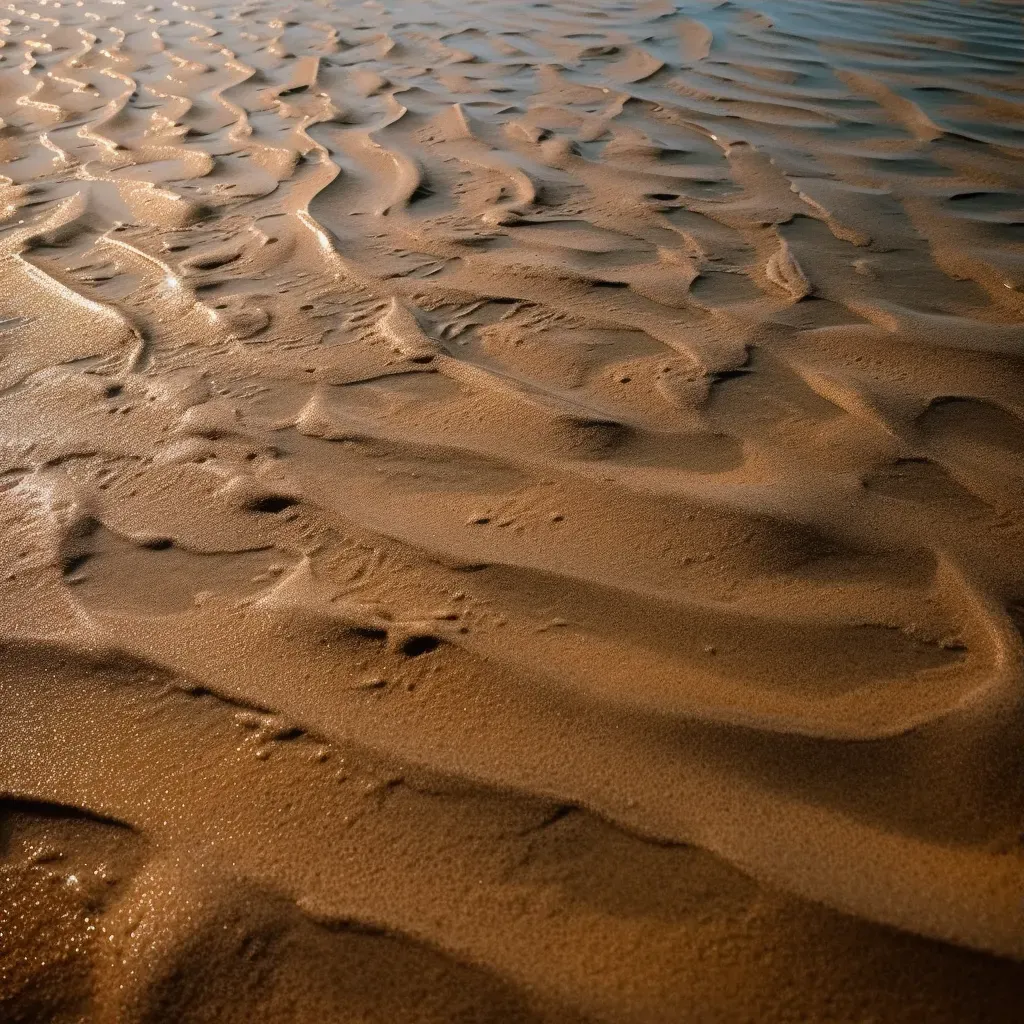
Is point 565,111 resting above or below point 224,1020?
above

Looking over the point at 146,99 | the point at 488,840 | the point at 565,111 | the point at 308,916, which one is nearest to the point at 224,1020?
the point at 308,916

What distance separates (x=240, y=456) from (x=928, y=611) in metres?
0.99

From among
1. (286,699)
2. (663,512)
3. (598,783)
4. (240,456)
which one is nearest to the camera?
(598,783)

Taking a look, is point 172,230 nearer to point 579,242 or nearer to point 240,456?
point 579,242

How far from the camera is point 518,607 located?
1062 millimetres

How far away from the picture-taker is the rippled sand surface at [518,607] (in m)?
0.75

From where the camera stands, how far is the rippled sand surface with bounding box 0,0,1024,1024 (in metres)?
0.75

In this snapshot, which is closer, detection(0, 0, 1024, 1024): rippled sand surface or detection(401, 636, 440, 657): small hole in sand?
detection(0, 0, 1024, 1024): rippled sand surface

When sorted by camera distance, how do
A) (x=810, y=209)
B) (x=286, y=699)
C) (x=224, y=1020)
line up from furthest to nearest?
(x=810, y=209) → (x=286, y=699) → (x=224, y=1020)

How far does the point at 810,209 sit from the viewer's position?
2254 millimetres

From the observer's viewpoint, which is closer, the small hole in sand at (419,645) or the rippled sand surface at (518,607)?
the rippled sand surface at (518,607)

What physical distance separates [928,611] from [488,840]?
576 millimetres

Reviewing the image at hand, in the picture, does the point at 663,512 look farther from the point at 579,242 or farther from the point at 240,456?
the point at 579,242

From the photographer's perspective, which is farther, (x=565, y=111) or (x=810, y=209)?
(x=565, y=111)
